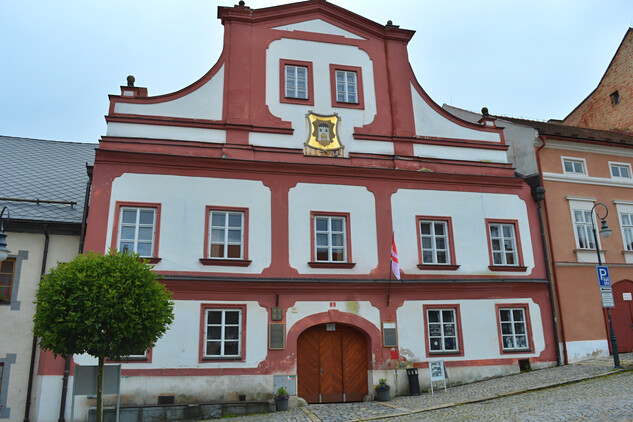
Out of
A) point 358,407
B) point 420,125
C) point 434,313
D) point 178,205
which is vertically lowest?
point 358,407

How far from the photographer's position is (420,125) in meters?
18.4

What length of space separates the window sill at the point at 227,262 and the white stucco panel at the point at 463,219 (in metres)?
4.91

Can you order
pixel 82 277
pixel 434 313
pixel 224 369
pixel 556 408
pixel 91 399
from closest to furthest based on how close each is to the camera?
pixel 82 277 → pixel 556 408 → pixel 91 399 → pixel 224 369 → pixel 434 313

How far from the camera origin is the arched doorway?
18.4m

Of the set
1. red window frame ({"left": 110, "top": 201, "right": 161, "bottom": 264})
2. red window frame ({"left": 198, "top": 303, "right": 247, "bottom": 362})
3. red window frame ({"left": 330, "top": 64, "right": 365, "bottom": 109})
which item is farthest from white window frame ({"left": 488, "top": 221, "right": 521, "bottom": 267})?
red window frame ({"left": 110, "top": 201, "right": 161, "bottom": 264})

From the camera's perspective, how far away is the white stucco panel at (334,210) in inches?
627

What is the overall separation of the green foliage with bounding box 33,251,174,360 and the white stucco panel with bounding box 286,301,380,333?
533cm

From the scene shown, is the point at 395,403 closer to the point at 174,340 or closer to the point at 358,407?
the point at 358,407

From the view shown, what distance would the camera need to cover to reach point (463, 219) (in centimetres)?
1758

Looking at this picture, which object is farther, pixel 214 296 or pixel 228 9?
pixel 228 9

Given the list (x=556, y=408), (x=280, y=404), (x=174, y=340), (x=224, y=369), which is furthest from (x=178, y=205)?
(x=556, y=408)

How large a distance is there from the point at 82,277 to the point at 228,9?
11039 millimetres

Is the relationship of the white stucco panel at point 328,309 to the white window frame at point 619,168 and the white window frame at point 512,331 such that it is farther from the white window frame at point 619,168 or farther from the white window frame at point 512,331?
the white window frame at point 619,168

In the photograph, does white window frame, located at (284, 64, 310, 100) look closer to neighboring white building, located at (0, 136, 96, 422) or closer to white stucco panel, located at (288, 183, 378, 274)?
white stucco panel, located at (288, 183, 378, 274)
